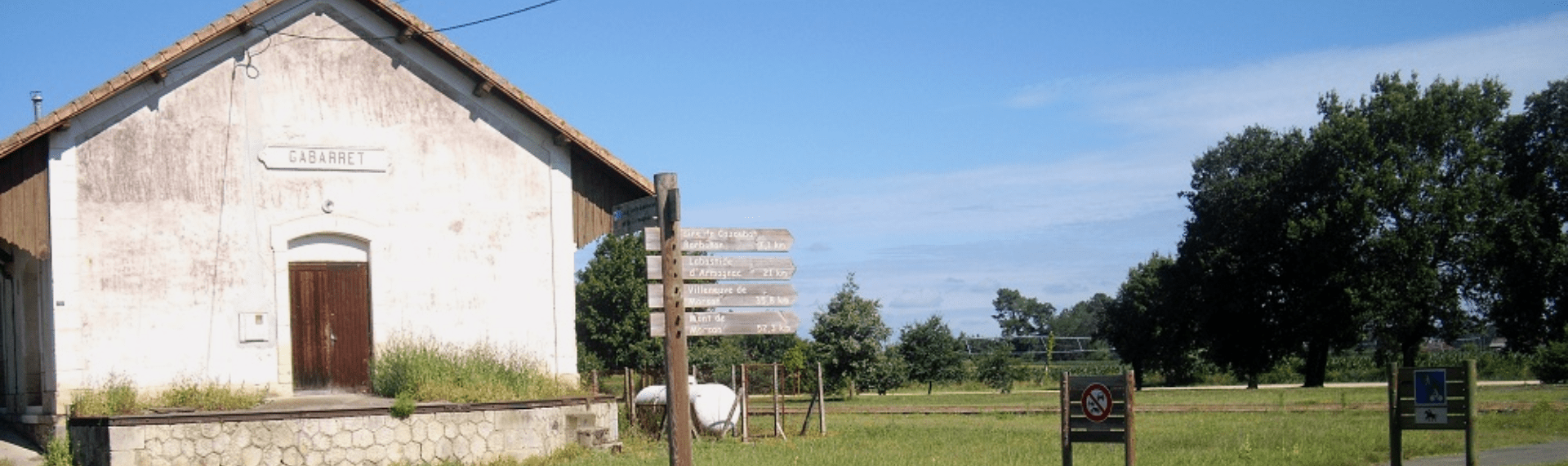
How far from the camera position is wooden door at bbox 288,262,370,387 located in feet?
68.9

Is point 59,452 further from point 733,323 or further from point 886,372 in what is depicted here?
point 886,372

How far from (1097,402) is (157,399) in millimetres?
13158

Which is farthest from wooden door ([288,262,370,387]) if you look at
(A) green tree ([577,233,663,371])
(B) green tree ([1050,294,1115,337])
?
(B) green tree ([1050,294,1115,337])

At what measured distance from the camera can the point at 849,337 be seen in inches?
2167

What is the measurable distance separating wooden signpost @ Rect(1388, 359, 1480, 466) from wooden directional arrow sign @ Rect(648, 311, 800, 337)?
624 centimetres

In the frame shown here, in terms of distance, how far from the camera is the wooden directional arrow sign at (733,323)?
40.9 feet

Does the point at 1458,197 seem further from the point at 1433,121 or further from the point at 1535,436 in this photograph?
the point at 1535,436

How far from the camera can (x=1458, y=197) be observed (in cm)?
5009

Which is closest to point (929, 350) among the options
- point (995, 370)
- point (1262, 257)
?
point (995, 370)

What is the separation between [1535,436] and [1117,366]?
182 ft

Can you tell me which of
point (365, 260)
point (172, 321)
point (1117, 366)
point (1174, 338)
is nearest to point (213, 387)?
point (172, 321)

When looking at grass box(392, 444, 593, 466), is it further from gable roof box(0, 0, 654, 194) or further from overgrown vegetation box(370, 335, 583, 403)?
gable roof box(0, 0, 654, 194)

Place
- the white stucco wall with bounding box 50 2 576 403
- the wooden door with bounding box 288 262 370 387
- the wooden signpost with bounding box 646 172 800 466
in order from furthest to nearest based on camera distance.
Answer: the wooden door with bounding box 288 262 370 387, the white stucco wall with bounding box 50 2 576 403, the wooden signpost with bounding box 646 172 800 466

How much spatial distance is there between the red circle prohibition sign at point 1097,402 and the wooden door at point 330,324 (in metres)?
12.0
